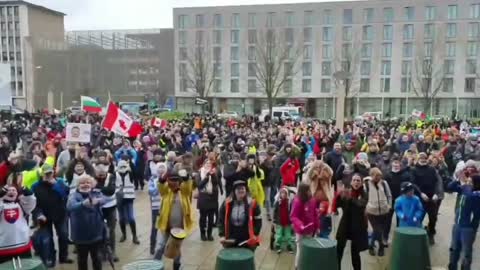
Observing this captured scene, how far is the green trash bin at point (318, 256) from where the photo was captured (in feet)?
19.5

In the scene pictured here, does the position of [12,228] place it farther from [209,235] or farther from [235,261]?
[209,235]

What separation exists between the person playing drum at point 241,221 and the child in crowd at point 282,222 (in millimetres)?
1348

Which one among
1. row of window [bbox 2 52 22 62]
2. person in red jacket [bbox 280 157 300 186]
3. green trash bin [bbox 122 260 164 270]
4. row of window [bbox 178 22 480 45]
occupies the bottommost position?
green trash bin [bbox 122 260 164 270]

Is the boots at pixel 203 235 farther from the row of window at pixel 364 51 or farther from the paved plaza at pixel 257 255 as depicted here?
the row of window at pixel 364 51

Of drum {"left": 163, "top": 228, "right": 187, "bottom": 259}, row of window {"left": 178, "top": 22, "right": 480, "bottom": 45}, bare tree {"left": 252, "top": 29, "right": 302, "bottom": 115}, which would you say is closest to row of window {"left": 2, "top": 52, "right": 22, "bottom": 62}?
row of window {"left": 178, "top": 22, "right": 480, "bottom": 45}

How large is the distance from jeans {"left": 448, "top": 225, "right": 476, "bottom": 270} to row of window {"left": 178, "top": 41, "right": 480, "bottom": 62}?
5443 cm

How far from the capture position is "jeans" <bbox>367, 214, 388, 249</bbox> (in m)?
7.45

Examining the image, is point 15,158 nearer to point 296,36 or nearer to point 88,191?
point 88,191

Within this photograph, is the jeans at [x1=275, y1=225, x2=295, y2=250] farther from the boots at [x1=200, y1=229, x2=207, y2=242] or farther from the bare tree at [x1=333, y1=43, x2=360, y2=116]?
the bare tree at [x1=333, y1=43, x2=360, y2=116]

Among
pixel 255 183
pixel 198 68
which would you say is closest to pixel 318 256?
pixel 255 183

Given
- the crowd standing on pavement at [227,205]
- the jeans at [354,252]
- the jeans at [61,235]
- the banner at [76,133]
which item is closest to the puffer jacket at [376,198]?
the crowd standing on pavement at [227,205]

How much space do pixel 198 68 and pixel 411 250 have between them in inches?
2314

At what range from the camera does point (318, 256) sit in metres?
5.94

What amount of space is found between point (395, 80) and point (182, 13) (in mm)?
33182
